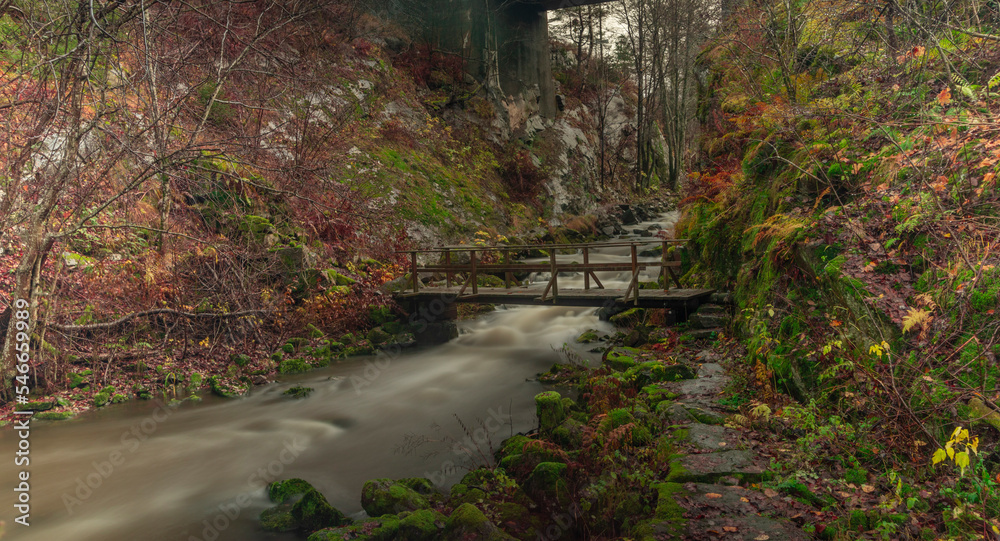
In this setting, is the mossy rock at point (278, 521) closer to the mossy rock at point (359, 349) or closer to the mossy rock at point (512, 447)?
the mossy rock at point (512, 447)

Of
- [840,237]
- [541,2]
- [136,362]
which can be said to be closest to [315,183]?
[136,362]

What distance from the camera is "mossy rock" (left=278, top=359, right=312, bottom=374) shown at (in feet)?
32.7

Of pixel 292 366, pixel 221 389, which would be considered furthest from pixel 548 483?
pixel 292 366

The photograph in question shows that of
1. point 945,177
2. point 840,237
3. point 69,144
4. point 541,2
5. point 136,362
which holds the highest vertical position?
point 541,2

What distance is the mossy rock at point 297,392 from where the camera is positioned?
8.94 m

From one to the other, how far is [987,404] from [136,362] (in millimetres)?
10499

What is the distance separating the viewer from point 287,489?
5.74 metres

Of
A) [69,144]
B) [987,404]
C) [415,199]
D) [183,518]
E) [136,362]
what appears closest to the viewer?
[987,404]

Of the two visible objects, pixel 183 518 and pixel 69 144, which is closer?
pixel 183 518

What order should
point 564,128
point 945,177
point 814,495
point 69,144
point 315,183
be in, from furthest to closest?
point 564,128
point 315,183
point 69,144
point 945,177
point 814,495

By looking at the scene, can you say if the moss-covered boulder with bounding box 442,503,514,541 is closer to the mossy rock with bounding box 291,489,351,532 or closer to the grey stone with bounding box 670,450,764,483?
the mossy rock with bounding box 291,489,351,532

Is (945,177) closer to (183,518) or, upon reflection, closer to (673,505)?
(673,505)

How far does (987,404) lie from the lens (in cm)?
352

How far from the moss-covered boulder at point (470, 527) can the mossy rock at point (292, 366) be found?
6411mm
